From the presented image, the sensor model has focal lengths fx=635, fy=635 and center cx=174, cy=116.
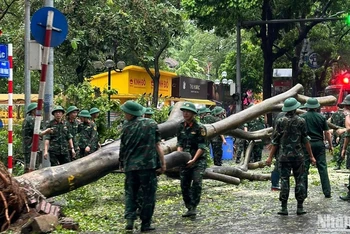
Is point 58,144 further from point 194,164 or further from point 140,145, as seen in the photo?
point 140,145

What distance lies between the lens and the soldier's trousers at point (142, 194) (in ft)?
27.6

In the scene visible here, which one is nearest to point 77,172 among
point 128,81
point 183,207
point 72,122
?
point 183,207

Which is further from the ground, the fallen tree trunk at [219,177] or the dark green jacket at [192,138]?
the dark green jacket at [192,138]

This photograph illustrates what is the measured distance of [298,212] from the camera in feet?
31.1

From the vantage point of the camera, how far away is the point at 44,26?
29.1 ft

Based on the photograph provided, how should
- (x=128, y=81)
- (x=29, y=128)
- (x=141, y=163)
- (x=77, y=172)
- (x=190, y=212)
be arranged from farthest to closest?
1. (x=128, y=81)
2. (x=29, y=128)
3. (x=190, y=212)
4. (x=77, y=172)
5. (x=141, y=163)

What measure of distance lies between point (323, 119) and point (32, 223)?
550 cm

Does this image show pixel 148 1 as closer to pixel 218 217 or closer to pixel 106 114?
pixel 106 114

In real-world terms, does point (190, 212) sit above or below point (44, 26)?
below

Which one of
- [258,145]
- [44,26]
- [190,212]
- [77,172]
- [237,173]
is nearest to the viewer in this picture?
[44,26]

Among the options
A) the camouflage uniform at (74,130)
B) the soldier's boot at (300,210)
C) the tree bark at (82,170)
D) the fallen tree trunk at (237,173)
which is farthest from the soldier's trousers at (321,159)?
the camouflage uniform at (74,130)

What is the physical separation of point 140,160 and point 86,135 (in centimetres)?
667

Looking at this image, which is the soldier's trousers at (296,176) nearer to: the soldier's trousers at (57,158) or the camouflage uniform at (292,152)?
the camouflage uniform at (292,152)

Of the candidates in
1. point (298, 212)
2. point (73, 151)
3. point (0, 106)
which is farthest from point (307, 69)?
point (298, 212)
